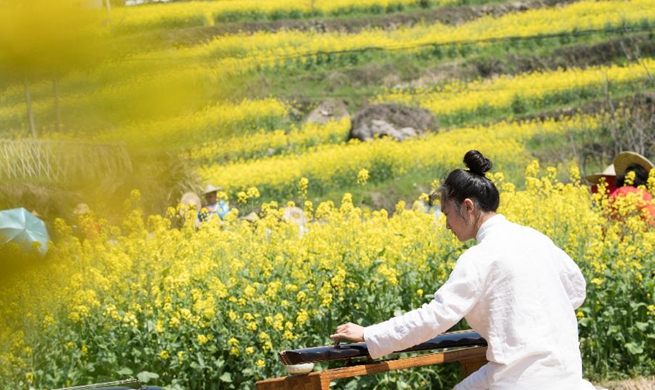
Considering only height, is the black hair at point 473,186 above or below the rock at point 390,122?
above

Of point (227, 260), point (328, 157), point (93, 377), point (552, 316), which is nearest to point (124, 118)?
point (552, 316)

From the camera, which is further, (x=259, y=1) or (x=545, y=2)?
(x=545, y=2)

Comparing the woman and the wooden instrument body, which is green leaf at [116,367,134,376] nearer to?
the wooden instrument body

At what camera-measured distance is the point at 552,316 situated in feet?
7.32

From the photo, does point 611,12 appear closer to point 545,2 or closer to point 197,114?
point 545,2

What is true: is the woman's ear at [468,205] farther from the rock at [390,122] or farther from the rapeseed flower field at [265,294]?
the rock at [390,122]

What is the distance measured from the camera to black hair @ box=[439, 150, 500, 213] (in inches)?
91.6

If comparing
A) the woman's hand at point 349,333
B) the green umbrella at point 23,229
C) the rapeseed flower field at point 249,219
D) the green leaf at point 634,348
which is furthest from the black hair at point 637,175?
the green umbrella at point 23,229

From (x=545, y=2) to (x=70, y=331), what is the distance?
1560 centimetres

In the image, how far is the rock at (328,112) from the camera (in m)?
14.3

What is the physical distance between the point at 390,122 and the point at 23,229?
42.6ft

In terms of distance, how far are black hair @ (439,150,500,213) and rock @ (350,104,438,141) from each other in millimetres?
10882

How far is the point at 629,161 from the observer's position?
5957 mm

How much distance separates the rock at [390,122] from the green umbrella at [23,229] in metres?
12.5
